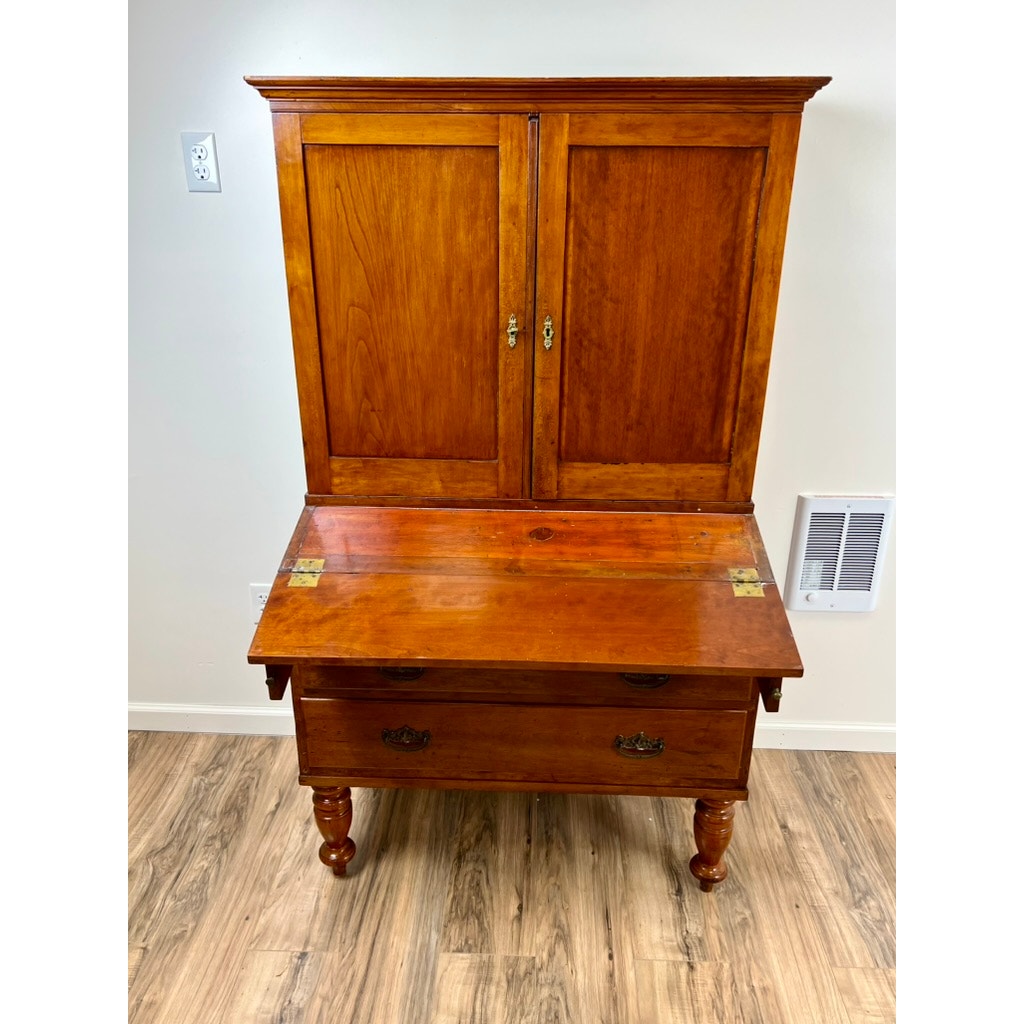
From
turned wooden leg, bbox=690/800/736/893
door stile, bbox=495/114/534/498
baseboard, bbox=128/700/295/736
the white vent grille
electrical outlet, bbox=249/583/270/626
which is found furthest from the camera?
baseboard, bbox=128/700/295/736

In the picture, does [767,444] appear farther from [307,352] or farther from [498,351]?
[307,352]

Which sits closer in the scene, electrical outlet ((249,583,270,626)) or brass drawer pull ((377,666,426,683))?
brass drawer pull ((377,666,426,683))

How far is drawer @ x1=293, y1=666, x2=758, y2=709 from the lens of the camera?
59.4 inches

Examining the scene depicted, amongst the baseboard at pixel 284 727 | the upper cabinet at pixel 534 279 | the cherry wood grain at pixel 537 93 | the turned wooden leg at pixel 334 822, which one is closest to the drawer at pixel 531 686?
the turned wooden leg at pixel 334 822

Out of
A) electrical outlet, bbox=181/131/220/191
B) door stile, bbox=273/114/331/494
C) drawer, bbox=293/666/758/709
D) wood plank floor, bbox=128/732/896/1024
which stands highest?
electrical outlet, bbox=181/131/220/191

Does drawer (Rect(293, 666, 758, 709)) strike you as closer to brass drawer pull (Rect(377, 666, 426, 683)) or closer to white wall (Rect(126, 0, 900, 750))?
brass drawer pull (Rect(377, 666, 426, 683))

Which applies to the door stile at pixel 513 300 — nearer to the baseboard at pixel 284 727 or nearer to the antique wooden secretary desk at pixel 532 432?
the antique wooden secretary desk at pixel 532 432

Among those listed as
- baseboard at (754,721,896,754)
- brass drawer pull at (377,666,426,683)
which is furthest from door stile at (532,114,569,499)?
baseboard at (754,721,896,754)

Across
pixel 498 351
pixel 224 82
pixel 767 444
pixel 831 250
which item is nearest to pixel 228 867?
pixel 498 351

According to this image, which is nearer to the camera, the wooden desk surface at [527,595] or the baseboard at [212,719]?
the wooden desk surface at [527,595]

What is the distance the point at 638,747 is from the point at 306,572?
0.70 m

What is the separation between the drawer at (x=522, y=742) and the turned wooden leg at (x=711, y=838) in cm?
11

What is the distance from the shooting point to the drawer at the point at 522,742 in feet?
5.09

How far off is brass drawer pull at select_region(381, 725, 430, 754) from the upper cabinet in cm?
49
